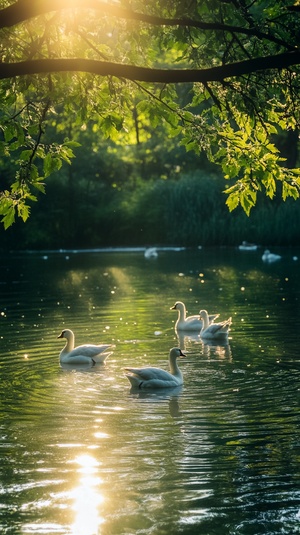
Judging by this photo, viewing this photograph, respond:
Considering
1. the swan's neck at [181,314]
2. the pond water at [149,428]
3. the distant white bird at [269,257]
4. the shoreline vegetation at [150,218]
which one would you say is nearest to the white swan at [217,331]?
the pond water at [149,428]

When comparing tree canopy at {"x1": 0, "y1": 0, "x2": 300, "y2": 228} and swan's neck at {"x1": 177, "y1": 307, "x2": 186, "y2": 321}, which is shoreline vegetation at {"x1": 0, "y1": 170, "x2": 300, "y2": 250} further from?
tree canopy at {"x1": 0, "y1": 0, "x2": 300, "y2": 228}

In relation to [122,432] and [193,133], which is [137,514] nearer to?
[122,432]

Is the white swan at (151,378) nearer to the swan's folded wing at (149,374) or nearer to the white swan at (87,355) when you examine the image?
the swan's folded wing at (149,374)

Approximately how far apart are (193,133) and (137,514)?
489 cm

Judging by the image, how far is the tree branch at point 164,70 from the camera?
9062mm

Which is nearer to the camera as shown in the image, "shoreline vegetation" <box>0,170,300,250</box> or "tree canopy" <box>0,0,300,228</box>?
"tree canopy" <box>0,0,300,228</box>

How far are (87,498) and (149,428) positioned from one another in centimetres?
324

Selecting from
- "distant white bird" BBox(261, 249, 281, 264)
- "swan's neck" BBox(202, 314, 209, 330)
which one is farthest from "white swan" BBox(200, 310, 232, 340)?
"distant white bird" BBox(261, 249, 281, 264)

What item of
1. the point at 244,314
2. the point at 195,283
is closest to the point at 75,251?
the point at 195,283

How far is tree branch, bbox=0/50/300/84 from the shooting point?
9062 mm

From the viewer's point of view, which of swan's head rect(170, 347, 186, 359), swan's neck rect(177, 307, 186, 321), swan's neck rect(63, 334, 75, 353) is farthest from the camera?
swan's neck rect(177, 307, 186, 321)

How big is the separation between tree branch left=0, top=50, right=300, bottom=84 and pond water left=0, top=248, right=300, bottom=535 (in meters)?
3.88

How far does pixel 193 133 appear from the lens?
40.4 feet

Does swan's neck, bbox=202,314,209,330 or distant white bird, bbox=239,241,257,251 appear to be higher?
distant white bird, bbox=239,241,257,251
